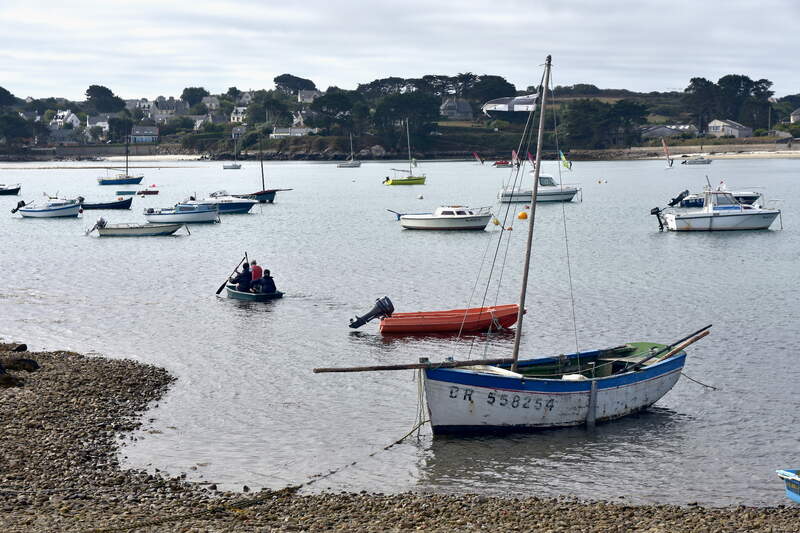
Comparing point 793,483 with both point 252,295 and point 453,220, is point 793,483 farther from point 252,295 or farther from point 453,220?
point 453,220

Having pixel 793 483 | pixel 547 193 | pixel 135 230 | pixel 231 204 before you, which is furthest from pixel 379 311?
pixel 547 193

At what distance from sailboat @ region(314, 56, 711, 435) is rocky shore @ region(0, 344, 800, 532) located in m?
3.26

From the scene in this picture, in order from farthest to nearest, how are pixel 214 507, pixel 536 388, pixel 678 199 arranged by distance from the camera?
pixel 678 199
pixel 536 388
pixel 214 507

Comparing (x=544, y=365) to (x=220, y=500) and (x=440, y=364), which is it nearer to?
(x=440, y=364)

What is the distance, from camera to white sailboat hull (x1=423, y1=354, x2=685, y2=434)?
2184 centimetres

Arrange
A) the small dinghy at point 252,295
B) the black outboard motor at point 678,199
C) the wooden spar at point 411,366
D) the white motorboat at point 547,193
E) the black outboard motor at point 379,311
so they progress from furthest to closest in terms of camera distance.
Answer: the white motorboat at point 547,193
the black outboard motor at point 678,199
the small dinghy at point 252,295
the black outboard motor at point 379,311
the wooden spar at point 411,366

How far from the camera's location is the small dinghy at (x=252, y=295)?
41281 mm

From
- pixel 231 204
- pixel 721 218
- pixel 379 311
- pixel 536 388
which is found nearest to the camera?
pixel 536 388

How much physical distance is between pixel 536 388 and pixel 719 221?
52471mm

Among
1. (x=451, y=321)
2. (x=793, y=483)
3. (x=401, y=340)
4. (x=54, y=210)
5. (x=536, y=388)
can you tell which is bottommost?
(x=401, y=340)

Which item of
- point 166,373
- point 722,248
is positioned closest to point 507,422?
point 166,373

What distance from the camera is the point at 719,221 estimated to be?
7012 centimetres

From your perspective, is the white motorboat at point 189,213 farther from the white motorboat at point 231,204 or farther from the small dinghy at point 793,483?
the small dinghy at point 793,483

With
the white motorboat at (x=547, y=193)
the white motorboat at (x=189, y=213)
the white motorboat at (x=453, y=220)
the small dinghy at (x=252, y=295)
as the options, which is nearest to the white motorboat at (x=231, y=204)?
the white motorboat at (x=189, y=213)
